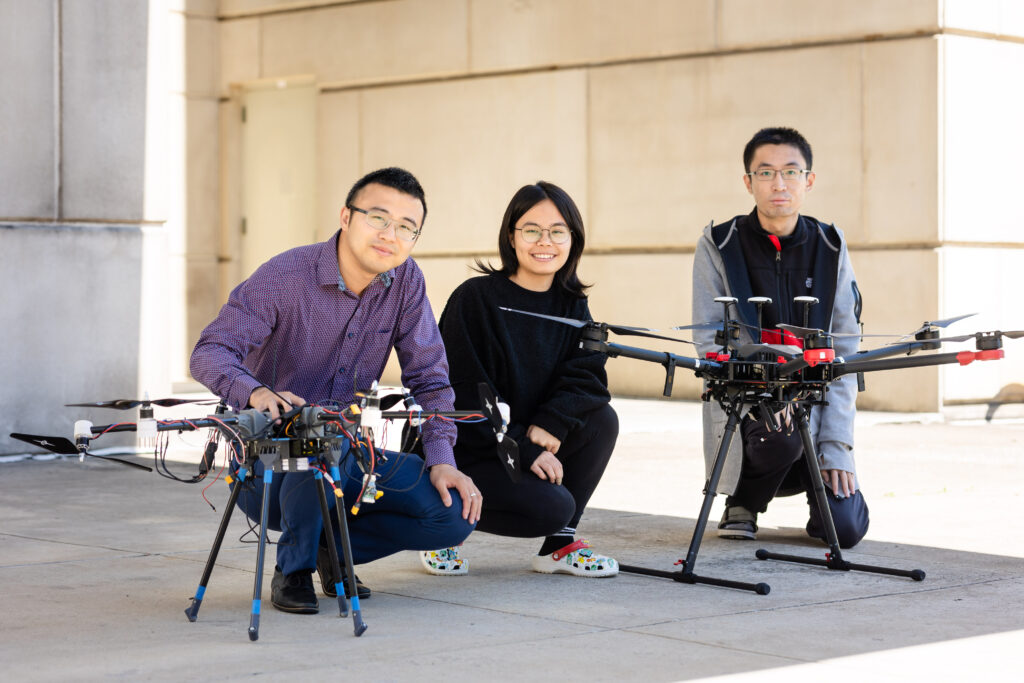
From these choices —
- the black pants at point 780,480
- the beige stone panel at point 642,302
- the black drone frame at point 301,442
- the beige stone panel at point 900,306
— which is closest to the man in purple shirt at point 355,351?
the black drone frame at point 301,442

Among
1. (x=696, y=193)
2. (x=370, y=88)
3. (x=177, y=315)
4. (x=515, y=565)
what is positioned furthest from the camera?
(x=177, y=315)

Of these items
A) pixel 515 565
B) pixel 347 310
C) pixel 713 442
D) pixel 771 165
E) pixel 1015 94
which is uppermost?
pixel 1015 94

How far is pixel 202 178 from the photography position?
1698cm

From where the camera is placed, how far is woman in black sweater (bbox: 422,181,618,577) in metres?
5.46

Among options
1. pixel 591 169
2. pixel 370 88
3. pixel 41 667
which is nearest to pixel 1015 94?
pixel 591 169

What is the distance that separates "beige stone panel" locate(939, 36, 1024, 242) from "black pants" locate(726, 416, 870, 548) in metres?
6.32

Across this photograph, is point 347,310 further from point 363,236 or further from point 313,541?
point 313,541

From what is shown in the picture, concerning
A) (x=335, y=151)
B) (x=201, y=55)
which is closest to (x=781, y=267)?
(x=335, y=151)

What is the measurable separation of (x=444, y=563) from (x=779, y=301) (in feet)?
6.02

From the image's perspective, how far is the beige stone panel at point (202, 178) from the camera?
55.4 ft

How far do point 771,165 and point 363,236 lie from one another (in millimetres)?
2137

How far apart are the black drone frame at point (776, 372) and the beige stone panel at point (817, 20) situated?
7.20m

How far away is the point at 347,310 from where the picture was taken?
4969 mm

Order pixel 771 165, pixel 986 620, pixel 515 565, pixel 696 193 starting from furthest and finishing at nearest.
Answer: pixel 696 193 < pixel 771 165 < pixel 515 565 < pixel 986 620
